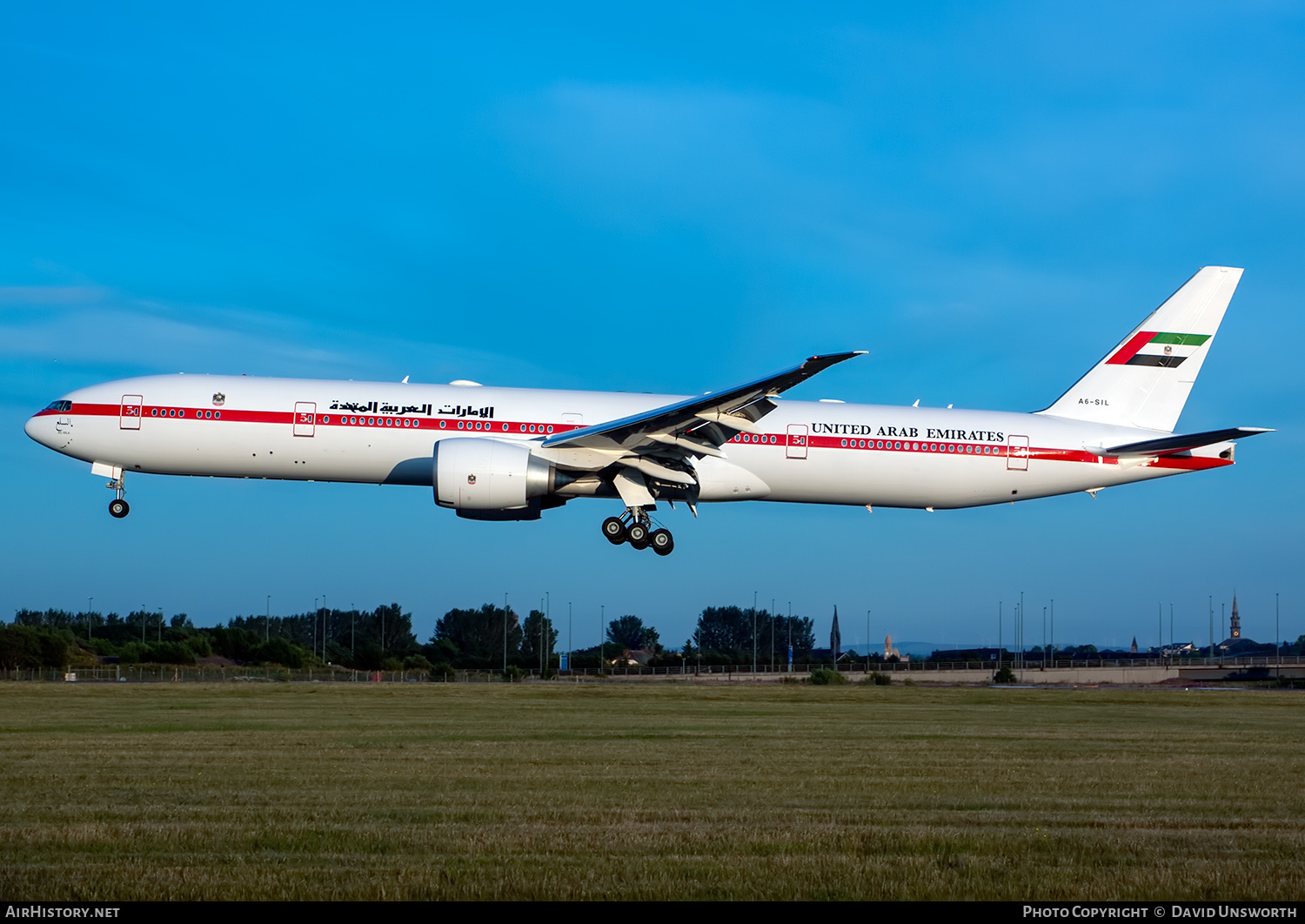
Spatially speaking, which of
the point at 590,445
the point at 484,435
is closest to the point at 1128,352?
the point at 590,445

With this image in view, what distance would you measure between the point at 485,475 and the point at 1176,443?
18.8 m

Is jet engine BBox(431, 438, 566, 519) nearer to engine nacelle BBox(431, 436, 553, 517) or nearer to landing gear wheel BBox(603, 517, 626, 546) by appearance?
engine nacelle BBox(431, 436, 553, 517)

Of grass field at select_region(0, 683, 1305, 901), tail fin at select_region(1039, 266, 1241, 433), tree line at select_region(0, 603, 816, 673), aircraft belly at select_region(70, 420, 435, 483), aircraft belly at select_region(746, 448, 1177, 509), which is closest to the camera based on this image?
grass field at select_region(0, 683, 1305, 901)

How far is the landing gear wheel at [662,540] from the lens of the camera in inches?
1325

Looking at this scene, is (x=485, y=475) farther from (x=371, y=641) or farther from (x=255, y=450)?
(x=371, y=641)

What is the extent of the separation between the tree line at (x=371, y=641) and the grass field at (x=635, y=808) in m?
50.7

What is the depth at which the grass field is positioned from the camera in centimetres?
1073

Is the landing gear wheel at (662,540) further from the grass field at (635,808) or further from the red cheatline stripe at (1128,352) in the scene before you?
the red cheatline stripe at (1128,352)

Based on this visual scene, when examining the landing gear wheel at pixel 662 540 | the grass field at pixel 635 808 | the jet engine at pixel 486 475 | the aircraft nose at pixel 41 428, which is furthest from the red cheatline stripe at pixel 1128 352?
the aircraft nose at pixel 41 428

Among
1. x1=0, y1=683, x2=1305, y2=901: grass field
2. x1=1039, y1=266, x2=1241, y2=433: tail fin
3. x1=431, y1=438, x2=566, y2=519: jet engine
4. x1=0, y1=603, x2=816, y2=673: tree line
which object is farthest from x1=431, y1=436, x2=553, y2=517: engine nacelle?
x1=0, y1=603, x2=816, y2=673: tree line

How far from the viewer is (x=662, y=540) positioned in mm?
33719
